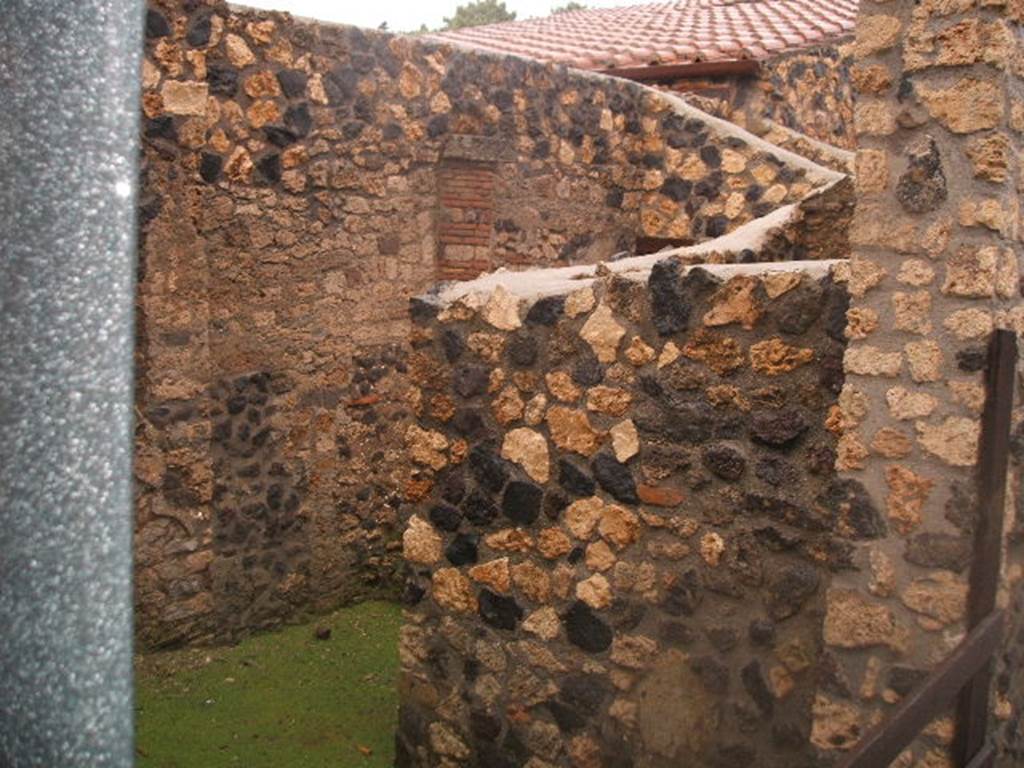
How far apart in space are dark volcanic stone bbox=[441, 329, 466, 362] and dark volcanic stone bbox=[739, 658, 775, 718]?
5.23 ft

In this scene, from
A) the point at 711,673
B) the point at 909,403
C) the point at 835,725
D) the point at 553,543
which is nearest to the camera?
the point at 909,403

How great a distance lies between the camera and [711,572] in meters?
3.55

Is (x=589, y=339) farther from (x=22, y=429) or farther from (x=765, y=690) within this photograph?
(x=22, y=429)

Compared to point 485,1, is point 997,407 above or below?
below

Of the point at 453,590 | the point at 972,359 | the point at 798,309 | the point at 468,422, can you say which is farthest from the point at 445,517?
the point at 972,359

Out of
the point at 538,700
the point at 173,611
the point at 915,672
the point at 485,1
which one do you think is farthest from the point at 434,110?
the point at 485,1

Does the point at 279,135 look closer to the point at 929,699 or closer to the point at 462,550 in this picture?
the point at 462,550

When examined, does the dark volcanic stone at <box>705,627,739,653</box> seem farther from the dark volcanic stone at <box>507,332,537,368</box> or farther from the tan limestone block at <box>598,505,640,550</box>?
the dark volcanic stone at <box>507,332,537,368</box>

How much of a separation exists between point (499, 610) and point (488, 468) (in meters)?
0.54

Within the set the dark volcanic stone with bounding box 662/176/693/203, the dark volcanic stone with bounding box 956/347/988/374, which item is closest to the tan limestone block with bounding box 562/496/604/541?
the dark volcanic stone with bounding box 956/347/988/374

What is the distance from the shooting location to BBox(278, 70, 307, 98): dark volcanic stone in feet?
20.5

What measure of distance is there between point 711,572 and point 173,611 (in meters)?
3.36

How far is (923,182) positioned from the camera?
Answer: 106 inches

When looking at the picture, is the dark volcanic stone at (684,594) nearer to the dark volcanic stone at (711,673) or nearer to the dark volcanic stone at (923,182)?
the dark volcanic stone at (711,673)
